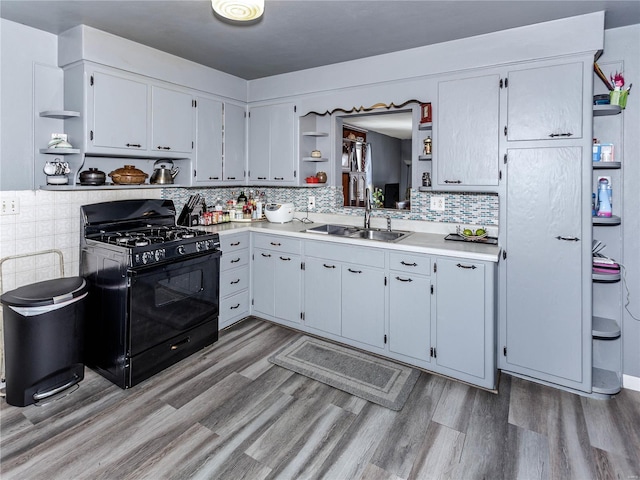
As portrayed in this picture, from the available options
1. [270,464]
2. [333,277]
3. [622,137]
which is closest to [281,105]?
[333,277]

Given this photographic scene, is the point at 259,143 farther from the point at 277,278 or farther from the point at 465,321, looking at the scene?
the point at 465,321

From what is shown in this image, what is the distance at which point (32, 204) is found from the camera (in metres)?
2.76

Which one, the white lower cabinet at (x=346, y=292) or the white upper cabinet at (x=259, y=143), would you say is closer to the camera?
the white lower cabinet at (x=346, y=292)

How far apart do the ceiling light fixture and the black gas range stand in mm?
1552

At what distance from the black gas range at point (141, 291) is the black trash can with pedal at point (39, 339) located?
0.21 meters

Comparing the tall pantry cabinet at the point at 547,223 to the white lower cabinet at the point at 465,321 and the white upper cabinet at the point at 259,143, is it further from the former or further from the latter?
the white upper cabinet at the point at 259,143

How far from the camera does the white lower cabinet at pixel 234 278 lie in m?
3.48

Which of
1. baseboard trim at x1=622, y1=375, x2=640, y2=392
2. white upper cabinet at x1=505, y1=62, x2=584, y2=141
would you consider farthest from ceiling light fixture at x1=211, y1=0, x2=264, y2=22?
baseboard trim at x1=622, y1=375, x2=640, y2=392

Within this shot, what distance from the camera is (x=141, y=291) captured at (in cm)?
260

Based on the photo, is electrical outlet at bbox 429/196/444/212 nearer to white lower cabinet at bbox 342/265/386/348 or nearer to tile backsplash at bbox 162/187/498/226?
tile backsplash at bbox 162/187/498/226

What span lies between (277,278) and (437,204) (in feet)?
5.29

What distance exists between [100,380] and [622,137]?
4010 mm

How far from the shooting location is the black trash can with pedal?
233cm

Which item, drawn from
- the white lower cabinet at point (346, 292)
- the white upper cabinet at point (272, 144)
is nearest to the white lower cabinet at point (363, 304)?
the white lower cabinet at point (346, 292)
